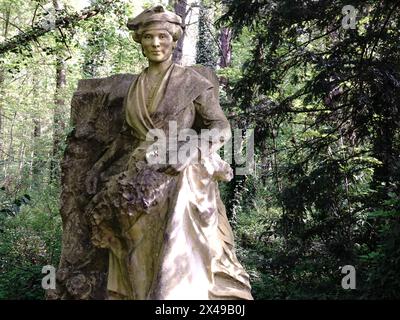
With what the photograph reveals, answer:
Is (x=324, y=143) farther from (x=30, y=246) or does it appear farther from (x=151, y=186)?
(x=30, y=246)

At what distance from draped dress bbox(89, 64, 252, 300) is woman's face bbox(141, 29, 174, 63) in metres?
0.24

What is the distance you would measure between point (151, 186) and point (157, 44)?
3.41ft

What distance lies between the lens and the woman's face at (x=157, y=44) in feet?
11.3

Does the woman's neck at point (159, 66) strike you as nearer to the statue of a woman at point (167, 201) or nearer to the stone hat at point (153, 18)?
the statue of a woman at point (167, 201)

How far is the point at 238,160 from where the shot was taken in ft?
31.0

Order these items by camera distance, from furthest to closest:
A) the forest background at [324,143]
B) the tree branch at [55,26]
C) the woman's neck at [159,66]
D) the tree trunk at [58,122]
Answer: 1. the tree trunk at [58,122]
2. the tree branch at [55,26]
3. the forest background at [324,143]
4. the woman's neck at [159,66]

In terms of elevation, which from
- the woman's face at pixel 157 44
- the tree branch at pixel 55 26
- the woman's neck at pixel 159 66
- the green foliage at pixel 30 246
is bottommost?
the green foliage at pixel 30 246

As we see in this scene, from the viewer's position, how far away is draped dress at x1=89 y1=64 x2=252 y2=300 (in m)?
2.97

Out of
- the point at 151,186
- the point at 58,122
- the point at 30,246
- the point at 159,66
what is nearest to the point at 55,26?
the point at 30,246

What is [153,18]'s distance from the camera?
3.41 meters

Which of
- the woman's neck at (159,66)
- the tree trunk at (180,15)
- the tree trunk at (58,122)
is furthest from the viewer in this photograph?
the tree trunk at (58,122)

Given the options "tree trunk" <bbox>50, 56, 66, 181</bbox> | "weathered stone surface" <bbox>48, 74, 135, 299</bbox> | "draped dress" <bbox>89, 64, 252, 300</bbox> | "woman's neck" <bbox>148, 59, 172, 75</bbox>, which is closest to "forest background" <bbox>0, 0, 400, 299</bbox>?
"weathered stone surface" <bbox>48, 74, 135, 299</bbox>

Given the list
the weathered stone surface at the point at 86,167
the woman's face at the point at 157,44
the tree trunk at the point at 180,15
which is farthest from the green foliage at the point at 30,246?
the woman's face at the point at 157,44

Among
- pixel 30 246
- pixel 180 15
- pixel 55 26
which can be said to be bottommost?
pixel 30 246
